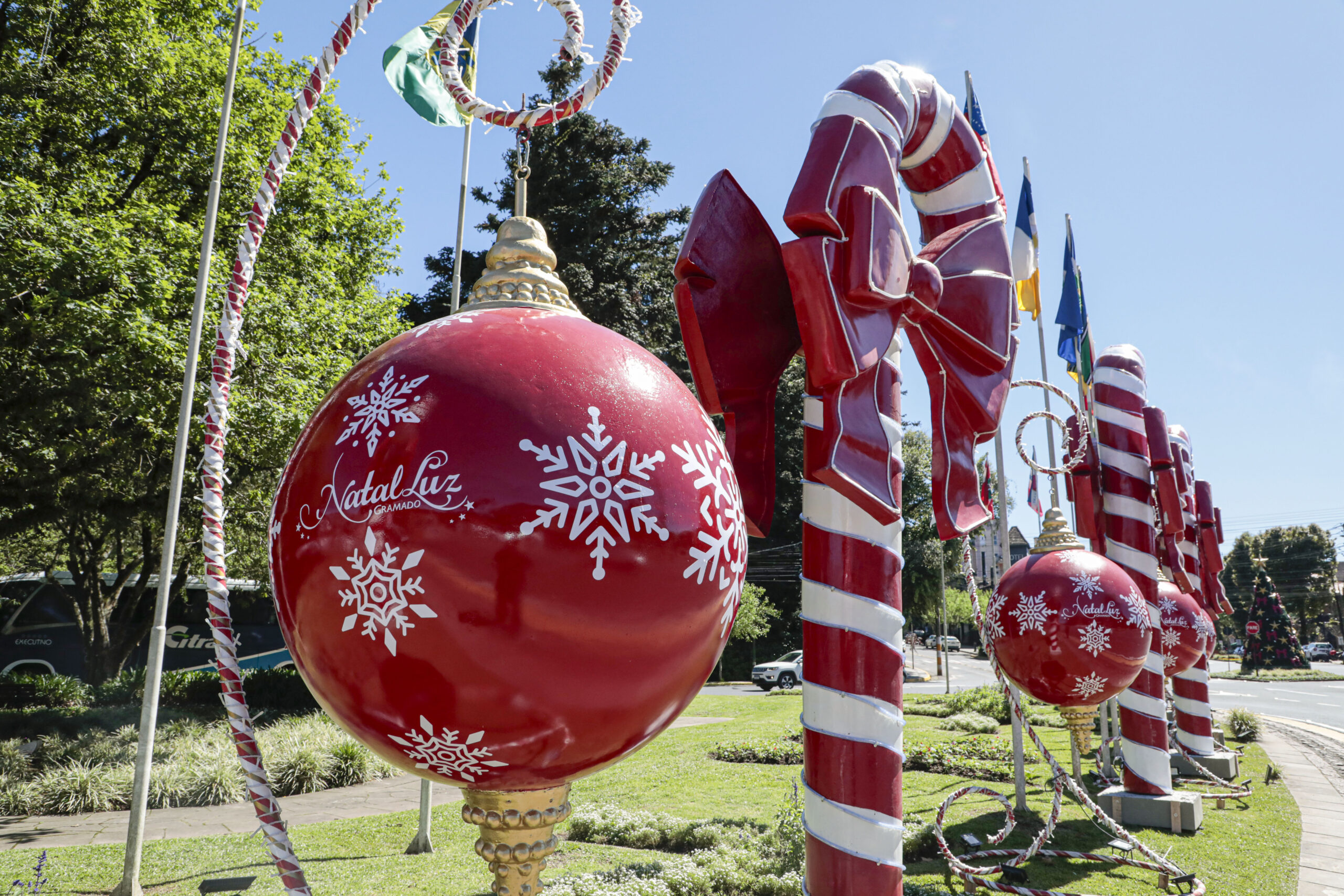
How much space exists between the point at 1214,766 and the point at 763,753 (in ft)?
20.4

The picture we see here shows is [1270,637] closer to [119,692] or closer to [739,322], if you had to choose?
[119,692]

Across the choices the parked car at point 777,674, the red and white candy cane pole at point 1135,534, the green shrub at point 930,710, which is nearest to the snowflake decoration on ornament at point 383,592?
the red and white candy cane pole at point 1135,534

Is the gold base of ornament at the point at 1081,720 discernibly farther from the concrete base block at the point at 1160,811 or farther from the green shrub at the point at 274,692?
the green shrub at the point at 274,692

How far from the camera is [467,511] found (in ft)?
4.59

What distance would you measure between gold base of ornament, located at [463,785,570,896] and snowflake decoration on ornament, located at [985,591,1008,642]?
4.95 metres

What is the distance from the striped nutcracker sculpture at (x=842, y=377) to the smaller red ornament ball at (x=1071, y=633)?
7.82 ft

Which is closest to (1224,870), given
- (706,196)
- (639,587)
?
(706,196)

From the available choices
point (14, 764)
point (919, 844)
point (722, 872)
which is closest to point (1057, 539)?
point (919, 844)

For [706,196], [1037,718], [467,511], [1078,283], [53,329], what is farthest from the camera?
[1037,718]

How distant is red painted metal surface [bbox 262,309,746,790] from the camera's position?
1394 millimetres

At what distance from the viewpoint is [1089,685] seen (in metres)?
5.66

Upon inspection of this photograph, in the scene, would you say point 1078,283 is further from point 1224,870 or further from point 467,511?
point 467,511

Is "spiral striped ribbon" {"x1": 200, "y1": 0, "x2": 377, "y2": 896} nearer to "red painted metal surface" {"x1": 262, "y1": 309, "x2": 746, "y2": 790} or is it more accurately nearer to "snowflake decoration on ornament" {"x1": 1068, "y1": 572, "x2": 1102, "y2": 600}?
"red painted metal surface" {"x1": 262, "y1": 309, "x2": 746, "y2": 790}

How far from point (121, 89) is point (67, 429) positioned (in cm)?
481
